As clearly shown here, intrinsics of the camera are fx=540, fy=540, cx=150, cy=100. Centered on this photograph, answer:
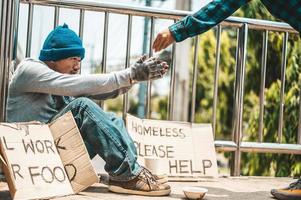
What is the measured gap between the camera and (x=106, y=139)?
271 cm

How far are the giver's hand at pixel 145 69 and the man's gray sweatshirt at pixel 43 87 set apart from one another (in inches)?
1.7

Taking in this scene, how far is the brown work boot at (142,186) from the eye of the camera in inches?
108

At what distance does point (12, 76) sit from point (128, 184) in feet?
2.78

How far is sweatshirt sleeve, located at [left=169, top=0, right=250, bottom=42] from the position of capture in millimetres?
2854

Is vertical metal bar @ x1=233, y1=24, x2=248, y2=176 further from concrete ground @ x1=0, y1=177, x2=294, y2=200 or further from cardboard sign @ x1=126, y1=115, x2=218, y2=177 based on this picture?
cardboard sign @ x1=126, y1=115, x2=218, y2=177

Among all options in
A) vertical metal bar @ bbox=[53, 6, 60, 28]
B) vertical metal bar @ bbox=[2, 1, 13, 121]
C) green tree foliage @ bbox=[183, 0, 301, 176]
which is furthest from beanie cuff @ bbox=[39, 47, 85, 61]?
green tree foliage @ bbox=[183, 0, 301, 176]

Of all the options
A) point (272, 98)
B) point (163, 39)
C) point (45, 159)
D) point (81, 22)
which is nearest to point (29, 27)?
point (81, 22)

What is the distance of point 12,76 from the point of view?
9.46 ft

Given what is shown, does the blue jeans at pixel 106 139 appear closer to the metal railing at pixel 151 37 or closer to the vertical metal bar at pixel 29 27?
the metal railing at pixel 151 37

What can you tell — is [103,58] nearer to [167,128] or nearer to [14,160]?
[167,128]

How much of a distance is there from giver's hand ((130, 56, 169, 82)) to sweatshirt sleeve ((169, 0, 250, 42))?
0.81ft

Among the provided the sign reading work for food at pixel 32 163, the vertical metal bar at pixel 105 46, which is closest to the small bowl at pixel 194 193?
the sign reading work for food at pixel 32 163

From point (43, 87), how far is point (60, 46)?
0.87ft

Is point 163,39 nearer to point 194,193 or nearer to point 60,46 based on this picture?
point 60,46
